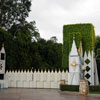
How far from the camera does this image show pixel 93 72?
79.2 ft

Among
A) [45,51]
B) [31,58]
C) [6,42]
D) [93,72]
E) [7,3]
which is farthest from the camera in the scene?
[45,51]

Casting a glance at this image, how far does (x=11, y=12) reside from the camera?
4109 centimetres

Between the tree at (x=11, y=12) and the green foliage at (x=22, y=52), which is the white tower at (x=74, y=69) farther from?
the tree at (x=11, y=12)

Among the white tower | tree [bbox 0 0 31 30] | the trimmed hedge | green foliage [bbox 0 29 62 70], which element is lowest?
the trimmed hedge

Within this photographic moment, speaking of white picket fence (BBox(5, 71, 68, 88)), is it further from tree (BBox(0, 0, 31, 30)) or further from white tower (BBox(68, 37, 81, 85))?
Answer: tree (BBox(0, 0, 31, 30))

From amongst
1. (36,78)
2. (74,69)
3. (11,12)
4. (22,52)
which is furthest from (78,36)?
(11,12)

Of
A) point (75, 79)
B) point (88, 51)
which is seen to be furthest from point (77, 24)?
point (75, 79)

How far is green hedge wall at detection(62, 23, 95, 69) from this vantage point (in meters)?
25.0

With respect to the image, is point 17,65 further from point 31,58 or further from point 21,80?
point 21,80

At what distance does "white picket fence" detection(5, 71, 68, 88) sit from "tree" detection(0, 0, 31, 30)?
17.1 m

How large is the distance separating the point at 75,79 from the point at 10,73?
9.94 m

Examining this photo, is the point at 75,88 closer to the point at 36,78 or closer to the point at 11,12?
the point at 36,78

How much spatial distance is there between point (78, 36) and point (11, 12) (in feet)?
69.0

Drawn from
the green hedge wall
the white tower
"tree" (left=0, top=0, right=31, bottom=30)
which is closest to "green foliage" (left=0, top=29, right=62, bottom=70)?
"tree" (left=0, top=0, right=31, bottom=30)
